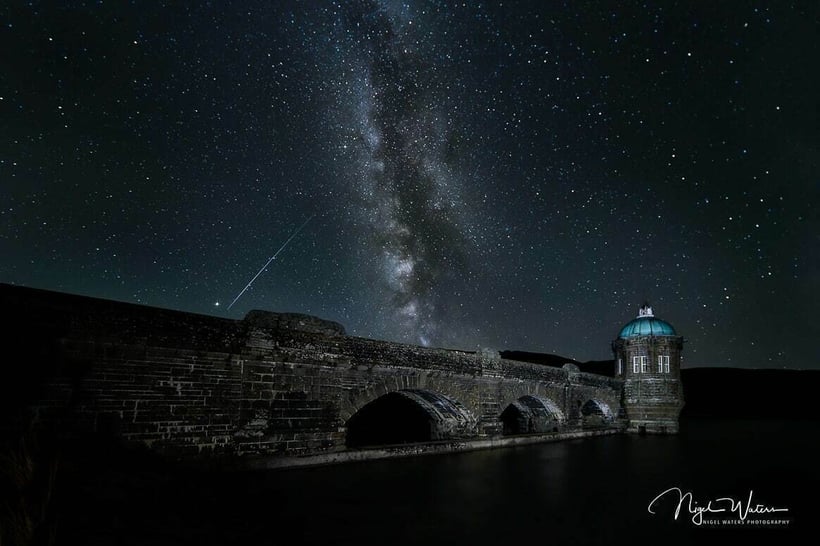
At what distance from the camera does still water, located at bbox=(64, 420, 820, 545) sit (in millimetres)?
5738

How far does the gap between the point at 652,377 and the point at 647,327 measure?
10.6ft

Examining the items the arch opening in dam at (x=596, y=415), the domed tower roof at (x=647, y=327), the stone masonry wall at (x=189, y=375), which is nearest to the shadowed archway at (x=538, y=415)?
the arch opening in dam at (x=596, y=415)

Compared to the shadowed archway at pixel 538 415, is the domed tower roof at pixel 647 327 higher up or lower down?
higher up

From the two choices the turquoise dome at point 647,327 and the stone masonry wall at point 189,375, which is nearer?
the stone masonry wall at point 189,375

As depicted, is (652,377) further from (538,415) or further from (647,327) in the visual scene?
(538,415)

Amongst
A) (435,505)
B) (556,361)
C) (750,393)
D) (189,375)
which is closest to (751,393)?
(750,393)

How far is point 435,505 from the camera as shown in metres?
8.68

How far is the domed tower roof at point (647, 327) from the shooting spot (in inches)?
1200

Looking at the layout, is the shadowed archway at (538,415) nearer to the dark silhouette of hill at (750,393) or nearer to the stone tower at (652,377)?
the stone tower at (652,377)

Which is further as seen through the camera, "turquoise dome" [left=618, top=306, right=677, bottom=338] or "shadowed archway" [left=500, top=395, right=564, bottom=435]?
"turquoise dome" [left=618, top=306, right=677, bottom=338]

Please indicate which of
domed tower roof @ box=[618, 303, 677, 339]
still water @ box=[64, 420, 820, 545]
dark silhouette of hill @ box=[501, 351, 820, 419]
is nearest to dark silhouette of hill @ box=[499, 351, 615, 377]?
dark silhouette of hill @ box=[501, 351, 820, 419]

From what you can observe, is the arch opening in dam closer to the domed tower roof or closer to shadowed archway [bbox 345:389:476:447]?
the domed tower roof

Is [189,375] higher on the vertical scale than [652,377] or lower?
lower

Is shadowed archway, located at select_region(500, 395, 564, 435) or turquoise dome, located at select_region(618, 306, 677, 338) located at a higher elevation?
turquoise dome, located at select_region(618, 306, 677, 338)
